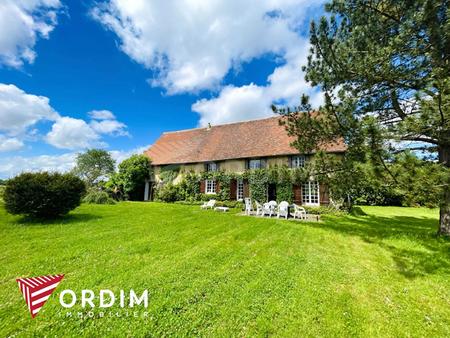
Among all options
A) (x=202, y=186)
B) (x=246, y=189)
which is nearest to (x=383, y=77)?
(x=246, y=189)

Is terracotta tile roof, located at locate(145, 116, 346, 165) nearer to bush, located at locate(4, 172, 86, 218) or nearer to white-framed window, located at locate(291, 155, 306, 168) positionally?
white-framed window, located at locate(291, 155, 306, 168)

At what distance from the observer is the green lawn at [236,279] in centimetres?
274

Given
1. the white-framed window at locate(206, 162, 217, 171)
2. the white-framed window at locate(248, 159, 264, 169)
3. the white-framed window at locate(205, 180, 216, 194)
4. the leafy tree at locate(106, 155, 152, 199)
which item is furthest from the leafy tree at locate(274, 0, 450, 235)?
the leafy tree at locate(106, 155, 152, 199)

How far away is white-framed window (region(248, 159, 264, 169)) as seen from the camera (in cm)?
1705

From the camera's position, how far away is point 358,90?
23.0 ft

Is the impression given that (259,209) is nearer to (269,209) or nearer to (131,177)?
(269,209)

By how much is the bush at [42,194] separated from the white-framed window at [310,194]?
13882 mm

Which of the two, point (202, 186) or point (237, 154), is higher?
point (237, 154)

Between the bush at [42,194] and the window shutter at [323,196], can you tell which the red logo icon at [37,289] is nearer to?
the bush at [42,194]

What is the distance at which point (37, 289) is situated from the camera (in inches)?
134

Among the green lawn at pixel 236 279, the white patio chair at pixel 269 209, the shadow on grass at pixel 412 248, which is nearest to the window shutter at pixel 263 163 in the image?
the white patio chair at pixel 269 209

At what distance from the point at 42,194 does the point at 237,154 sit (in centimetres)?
1322

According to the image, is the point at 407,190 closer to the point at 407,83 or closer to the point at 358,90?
the point at 407,83

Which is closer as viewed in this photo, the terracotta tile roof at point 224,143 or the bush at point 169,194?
the terracotta tile roof at point 224,143
